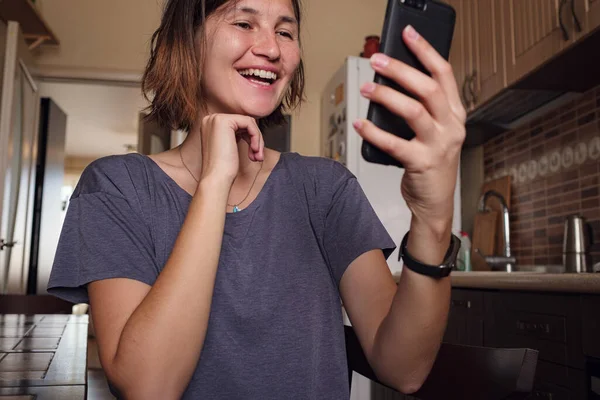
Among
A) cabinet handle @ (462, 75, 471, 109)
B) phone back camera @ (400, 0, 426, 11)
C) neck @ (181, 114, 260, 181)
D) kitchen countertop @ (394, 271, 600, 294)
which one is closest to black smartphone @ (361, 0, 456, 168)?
phone back camera @ (400, 0, 426, 11)

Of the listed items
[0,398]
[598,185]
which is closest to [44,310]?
[0,398]

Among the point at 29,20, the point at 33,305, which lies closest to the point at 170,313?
the point at 33,305

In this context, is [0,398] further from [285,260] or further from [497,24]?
[497,24]

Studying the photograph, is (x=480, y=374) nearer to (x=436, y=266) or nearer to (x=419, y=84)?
(x=436, y=266)

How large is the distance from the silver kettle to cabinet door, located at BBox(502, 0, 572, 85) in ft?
1.91

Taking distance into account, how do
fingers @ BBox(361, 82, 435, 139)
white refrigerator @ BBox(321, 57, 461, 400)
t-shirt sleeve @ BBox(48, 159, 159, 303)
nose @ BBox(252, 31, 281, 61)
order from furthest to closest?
white refrigerator @ BBox(321, 57, 461, 400), nose @ BBox(252, 31, 281, 61), t-shirt sleeve @ BBox(48, 159, 159, 303), fingers @ BBox(361, 82, 435, 139)

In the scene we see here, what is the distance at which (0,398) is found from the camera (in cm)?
67

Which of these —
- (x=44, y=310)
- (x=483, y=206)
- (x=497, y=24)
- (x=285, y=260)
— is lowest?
(x=44, y=310)

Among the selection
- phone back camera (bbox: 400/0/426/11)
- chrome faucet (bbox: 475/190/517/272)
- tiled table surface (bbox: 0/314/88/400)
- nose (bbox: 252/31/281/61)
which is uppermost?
nose (bbox: 252/31/281/61)

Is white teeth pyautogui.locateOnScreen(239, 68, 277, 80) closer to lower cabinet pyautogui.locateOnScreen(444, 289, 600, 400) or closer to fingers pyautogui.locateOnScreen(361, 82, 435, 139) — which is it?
fingers pyautogui.locateOnScreen(361, 82, 435, 139)

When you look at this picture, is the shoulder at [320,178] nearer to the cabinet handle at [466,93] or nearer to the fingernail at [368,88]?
the fingernail at [368,88]

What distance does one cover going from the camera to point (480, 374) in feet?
2.43

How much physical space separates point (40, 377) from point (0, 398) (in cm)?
12

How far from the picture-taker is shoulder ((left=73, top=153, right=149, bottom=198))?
0.91 meters
